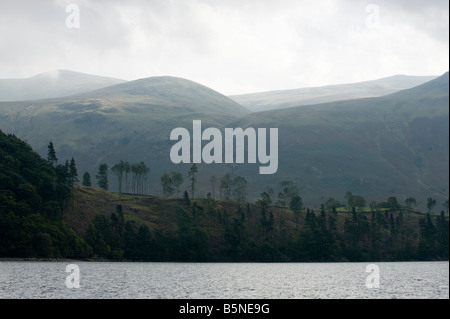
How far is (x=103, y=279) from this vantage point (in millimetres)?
134000

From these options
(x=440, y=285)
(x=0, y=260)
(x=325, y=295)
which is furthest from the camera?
(x=0, y=260)

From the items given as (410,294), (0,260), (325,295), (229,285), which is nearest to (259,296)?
(325,295)

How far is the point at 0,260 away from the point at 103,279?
71.7 m

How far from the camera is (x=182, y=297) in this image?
101500 millimetres

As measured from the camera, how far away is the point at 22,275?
13162 cm

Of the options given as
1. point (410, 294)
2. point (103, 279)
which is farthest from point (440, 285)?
point (103, 279)

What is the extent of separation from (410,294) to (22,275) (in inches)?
3464
